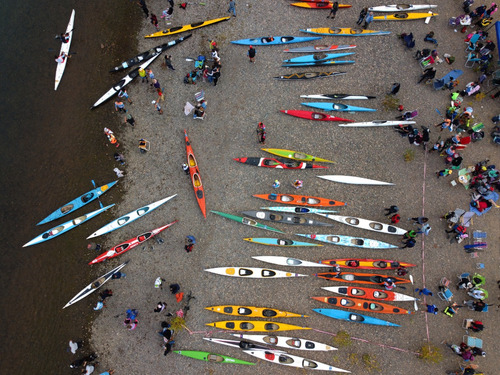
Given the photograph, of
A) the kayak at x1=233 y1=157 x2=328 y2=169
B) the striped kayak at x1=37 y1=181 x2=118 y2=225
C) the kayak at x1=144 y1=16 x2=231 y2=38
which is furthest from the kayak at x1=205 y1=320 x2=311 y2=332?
the kayak at x1=144 y1=16 x2=231 y2=38

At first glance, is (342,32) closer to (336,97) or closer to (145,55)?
(336,97)

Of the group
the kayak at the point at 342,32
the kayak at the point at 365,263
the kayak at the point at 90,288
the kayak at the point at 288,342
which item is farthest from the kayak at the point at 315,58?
the kayak at the point at 90,288

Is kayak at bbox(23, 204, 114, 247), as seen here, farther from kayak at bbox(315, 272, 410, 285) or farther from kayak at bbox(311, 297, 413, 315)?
kayak at bbox(311, 297, 413, 315)

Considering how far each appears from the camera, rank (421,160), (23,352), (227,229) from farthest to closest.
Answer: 1. (421,160)
2. (227,229)
3. (23,352)

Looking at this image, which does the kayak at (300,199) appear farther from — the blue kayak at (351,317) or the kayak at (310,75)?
the kayak at (310,75)

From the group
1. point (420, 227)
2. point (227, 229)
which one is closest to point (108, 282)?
point (227, 229)

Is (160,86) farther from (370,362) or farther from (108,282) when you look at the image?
(370,362)

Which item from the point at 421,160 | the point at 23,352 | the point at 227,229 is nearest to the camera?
the point at 23,352
